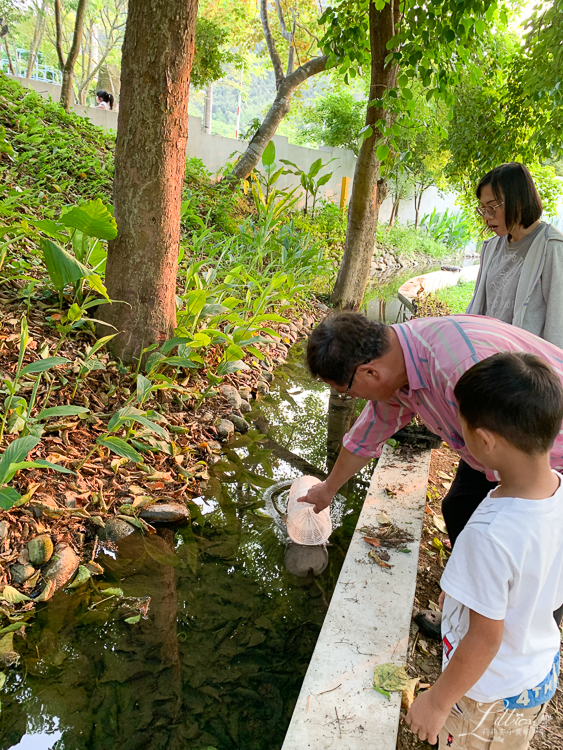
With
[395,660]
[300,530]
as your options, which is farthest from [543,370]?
[300,530]

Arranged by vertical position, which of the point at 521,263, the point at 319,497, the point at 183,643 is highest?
the point at 521,263

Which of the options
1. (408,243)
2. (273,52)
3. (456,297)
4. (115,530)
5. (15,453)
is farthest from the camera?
(408,243)

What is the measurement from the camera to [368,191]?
6102 mm

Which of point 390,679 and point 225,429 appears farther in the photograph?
point 225,429

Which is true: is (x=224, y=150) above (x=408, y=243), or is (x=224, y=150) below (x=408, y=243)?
above

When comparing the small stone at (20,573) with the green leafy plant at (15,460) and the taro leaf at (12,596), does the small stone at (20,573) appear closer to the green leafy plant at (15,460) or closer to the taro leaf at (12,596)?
the taro leaf at (12,596)

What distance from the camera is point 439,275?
1057 centimetres

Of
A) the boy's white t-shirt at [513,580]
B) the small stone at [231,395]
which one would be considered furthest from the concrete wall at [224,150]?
the boy's white t-shirt at [513,580]

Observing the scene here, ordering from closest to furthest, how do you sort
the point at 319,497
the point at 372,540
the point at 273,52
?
the point at 319,497 < the point at 372,540 < the point at 273,52

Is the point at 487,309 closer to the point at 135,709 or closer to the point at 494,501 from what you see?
the point at 494,501

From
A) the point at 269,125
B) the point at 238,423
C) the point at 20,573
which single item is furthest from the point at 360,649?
the point at 269,125

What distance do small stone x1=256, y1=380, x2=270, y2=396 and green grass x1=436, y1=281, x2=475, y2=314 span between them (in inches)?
165

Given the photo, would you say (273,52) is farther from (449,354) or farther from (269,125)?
(449,354)

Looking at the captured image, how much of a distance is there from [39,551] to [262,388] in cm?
244
